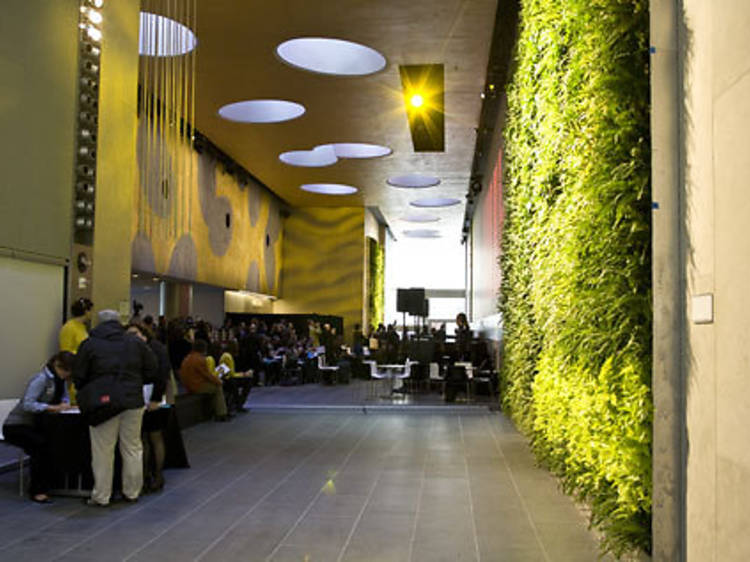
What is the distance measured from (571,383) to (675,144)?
7.19ft

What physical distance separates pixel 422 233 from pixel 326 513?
29.6m

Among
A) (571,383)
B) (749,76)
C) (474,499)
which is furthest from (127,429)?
(749,76)

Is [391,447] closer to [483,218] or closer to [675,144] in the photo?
[675,144]

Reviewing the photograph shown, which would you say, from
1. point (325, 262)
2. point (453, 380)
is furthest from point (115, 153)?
point (325, 262)

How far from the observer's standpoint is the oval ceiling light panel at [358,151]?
17.5 meters

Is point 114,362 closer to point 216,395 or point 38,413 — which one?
point 38,413

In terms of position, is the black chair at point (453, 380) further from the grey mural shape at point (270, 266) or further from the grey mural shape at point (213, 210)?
the grey mural shape at point (270, 266)

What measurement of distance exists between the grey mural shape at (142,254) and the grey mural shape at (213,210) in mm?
3042

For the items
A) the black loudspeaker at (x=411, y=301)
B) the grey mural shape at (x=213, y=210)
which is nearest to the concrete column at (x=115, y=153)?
the grey mural shape at (x=213, y=210)

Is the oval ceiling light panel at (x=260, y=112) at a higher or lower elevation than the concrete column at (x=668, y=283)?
higher

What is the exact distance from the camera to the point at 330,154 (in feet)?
62.1

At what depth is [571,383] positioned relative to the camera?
5141mm

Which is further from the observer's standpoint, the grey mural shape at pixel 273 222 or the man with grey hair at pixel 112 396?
the grey mural shape at pixel 273 222

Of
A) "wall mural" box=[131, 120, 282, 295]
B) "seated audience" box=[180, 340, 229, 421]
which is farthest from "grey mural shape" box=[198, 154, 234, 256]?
"seated audience" box=[180, 340, 229, 421]
